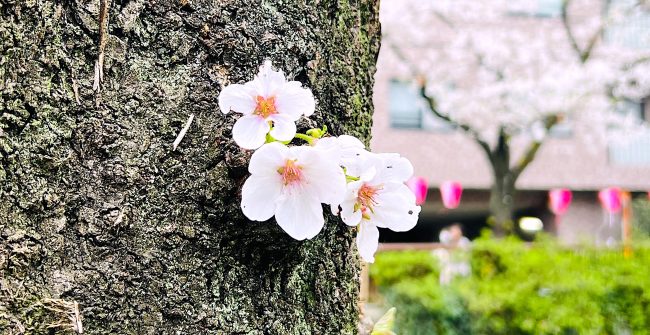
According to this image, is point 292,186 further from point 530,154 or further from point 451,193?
point 451,193

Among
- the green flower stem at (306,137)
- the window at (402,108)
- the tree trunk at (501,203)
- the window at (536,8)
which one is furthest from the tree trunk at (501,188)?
the green flower stem at (306,137)

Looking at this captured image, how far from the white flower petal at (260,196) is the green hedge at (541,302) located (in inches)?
148

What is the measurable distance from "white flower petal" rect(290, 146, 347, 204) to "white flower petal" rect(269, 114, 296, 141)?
32mm

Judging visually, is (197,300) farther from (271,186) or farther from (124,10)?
(124,10)

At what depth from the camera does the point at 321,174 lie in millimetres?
788

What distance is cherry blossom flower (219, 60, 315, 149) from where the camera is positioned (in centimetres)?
80

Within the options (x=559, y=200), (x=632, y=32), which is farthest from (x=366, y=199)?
(x=632, y=32)

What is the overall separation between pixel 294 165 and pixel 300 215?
70mm

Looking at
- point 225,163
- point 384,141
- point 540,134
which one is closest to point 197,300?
point 225,163

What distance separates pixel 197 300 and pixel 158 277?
0.06 meters

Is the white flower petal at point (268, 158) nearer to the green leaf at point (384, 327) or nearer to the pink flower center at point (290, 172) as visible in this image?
the pink flower center at point (290, 172)

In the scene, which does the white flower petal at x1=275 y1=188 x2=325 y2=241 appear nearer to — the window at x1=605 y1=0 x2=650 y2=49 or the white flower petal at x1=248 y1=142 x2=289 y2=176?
the white flower petal at x1=248 y1=142 x2=289 y2=176

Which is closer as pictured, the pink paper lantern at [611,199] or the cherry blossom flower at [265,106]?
the cherry blossom flower at [265,106]

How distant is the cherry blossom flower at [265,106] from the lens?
0.80 meters
